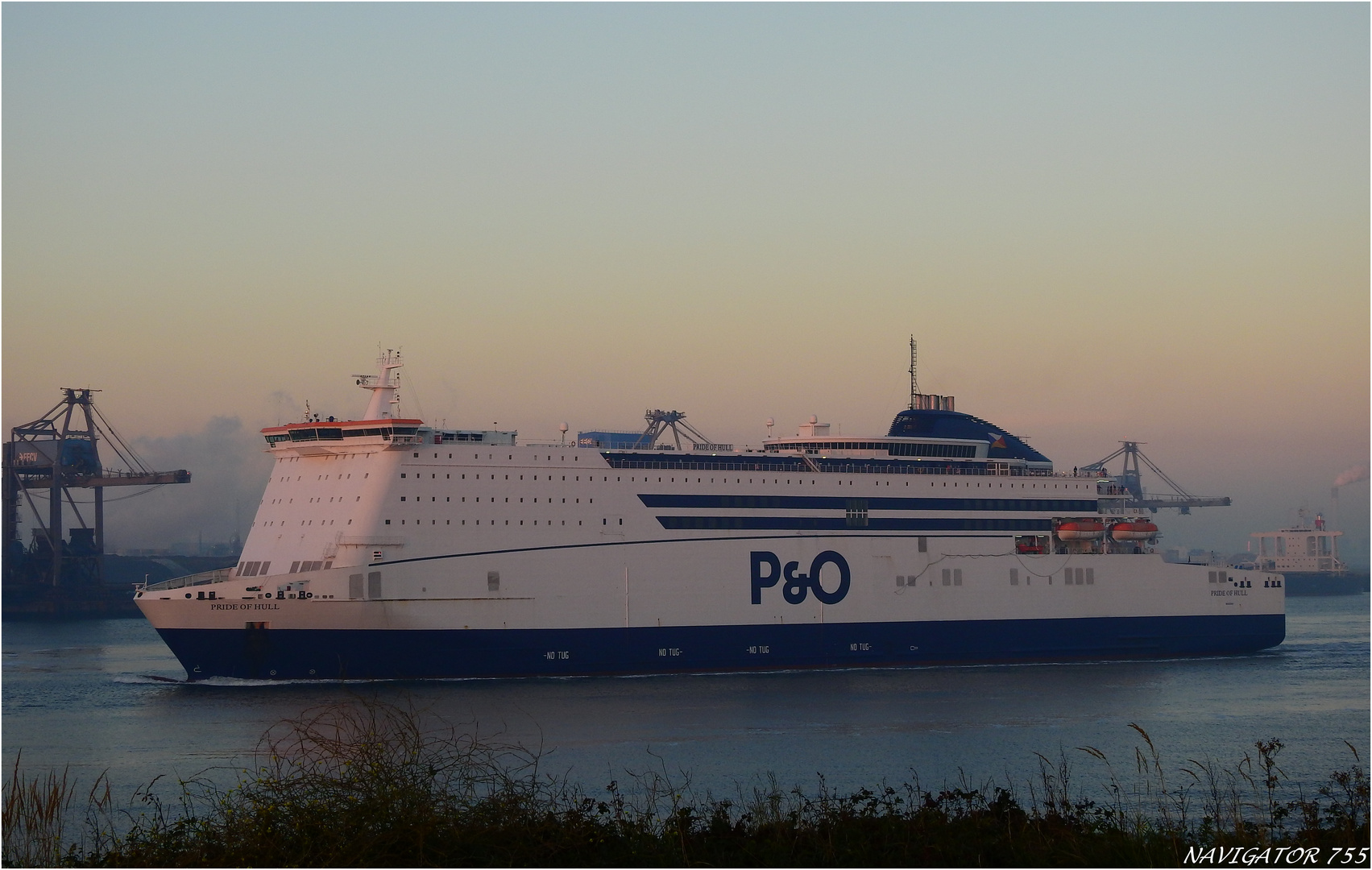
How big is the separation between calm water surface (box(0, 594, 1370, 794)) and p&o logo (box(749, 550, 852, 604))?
6.82 feet

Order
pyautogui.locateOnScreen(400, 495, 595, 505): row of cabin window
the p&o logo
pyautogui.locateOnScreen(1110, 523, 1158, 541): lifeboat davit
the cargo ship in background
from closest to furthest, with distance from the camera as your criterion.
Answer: pyautogui.locateOnScreen(400, 495, 595, 505): row of cabin window < the p&o logo < pyautogui.locateOnScreen(1110, 523, 1158, 541): lifeboat davit < the cargo ship in background

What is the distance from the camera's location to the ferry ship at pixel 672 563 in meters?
33.4

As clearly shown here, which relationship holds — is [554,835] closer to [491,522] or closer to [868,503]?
[491,522]

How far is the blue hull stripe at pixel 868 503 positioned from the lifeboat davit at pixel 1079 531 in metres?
0.70

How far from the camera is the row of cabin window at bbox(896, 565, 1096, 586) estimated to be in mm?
39438

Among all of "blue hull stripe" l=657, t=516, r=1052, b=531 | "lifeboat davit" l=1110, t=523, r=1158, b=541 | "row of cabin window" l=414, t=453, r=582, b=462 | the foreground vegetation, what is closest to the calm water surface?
"blue hull stripe" l=657, t=516, r=1052, b=531

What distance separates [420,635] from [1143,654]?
2175cm

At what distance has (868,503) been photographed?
3944cm

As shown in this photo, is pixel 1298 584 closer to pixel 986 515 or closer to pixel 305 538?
pixel 986 515

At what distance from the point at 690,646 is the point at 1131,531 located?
15.1 m

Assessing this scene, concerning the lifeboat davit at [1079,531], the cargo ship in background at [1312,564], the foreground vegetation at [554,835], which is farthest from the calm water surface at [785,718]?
the cargo ship in background at [1312,564]

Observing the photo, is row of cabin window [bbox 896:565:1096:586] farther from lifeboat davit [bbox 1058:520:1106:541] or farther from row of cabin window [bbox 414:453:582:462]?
row of cabin window [bbox 414:453:582:462]

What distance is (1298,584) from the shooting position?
391 feet

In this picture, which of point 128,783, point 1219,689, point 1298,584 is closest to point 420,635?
point 128,783
